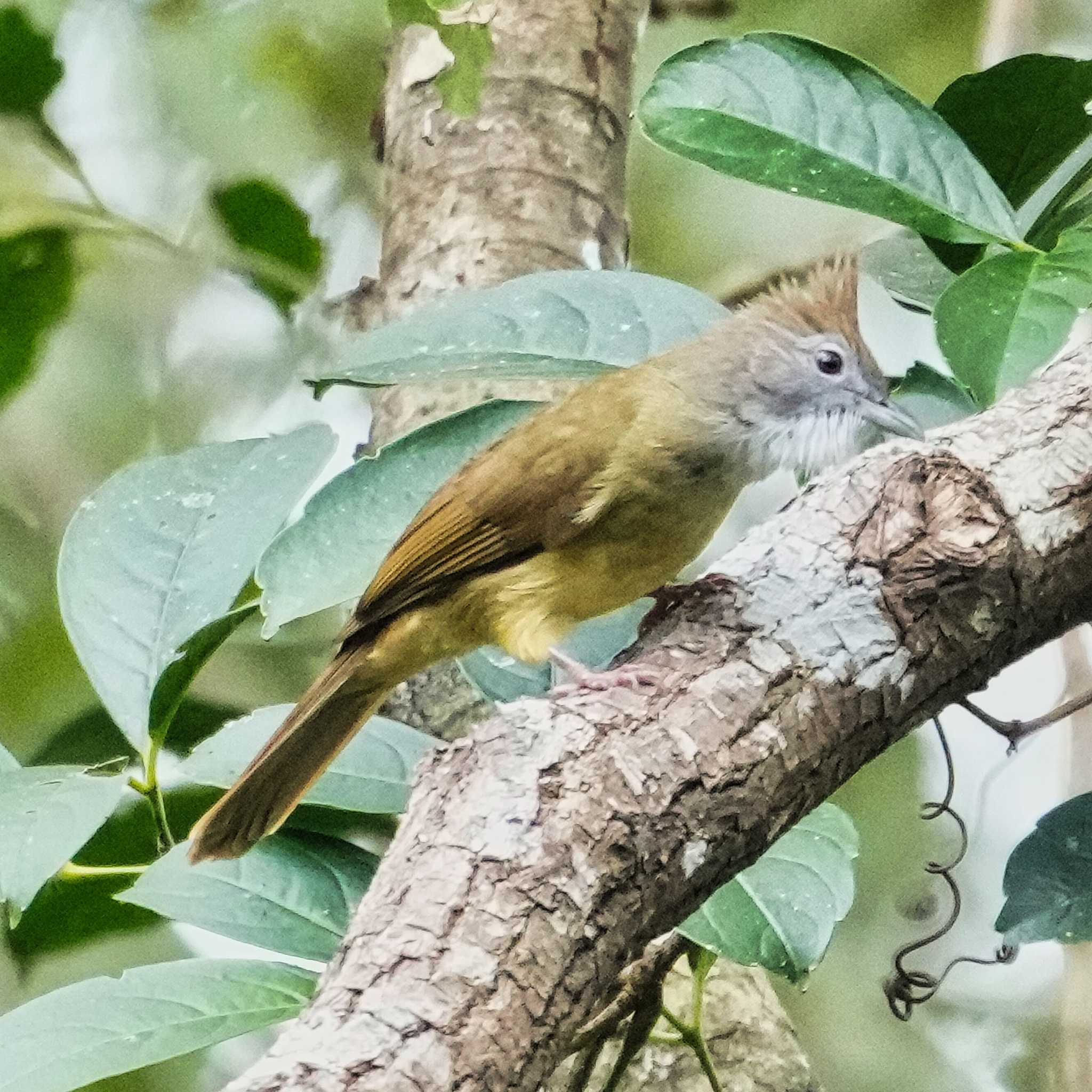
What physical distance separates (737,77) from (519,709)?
943mm

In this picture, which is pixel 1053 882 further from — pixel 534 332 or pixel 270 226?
pixel 270 226

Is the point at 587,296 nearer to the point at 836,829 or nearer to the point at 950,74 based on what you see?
the point at 836,829

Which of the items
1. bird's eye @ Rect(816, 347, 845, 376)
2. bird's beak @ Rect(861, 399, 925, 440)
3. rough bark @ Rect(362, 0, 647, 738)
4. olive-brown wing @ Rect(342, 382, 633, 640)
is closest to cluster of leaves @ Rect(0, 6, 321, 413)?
rough bark @ Rect(362, 0, 647, 738)

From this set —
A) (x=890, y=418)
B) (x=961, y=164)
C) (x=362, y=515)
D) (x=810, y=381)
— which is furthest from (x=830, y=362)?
(x=362, y=515)

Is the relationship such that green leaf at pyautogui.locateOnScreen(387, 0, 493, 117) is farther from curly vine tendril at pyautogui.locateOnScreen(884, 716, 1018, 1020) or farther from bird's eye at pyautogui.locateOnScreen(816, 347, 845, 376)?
curly vine tendril at pyautogui.locateOnScreen(884, 716, 1018, 1020)

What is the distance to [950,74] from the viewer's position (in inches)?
137

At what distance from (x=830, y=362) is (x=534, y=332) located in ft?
1.75

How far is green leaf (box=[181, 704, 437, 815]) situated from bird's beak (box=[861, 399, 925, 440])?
0.82m

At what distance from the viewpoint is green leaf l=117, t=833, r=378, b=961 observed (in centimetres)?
165

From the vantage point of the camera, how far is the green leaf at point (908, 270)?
216 cm

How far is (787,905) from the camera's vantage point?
1.57 m

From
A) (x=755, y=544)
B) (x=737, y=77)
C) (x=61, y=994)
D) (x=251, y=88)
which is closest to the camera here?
(x=61, y=994)

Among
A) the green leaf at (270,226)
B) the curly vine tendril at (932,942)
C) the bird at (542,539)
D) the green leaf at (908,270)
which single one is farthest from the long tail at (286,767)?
the green leaf at (270,226)

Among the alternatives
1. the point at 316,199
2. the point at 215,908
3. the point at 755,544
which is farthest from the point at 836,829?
the point at 316,199
